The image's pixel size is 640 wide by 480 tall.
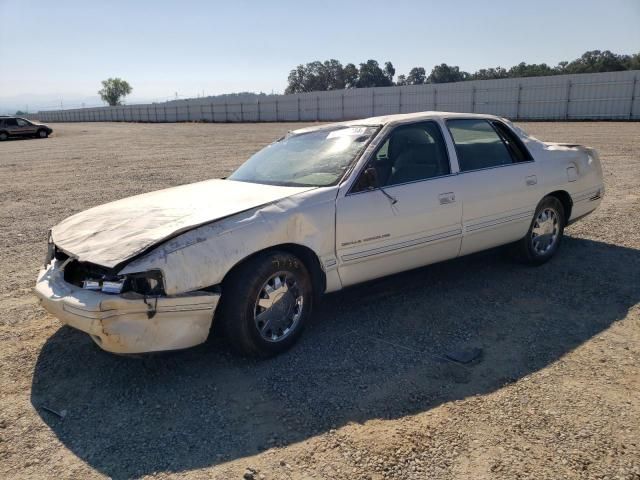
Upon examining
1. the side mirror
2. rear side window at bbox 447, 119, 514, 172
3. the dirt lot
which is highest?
rear side window at bbox 447, 119, 514, 172

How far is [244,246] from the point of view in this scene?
348 centimetres

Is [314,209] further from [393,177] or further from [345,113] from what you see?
[345,113]

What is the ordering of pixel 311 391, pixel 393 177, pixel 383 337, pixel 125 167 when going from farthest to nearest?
pixel 125 167, pixel 393 177, pixel 383 337, pixel 311 391

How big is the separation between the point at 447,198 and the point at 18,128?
35.2 meters

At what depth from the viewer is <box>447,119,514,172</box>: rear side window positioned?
192 inches

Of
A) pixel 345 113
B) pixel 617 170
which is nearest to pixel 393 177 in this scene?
pixel 617 170

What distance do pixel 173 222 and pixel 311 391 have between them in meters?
1.41

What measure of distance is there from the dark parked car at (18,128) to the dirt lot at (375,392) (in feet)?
106

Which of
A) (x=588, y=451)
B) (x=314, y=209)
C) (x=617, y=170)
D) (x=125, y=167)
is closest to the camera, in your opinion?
(x=588, y=451)

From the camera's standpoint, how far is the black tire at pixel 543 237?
541 cm

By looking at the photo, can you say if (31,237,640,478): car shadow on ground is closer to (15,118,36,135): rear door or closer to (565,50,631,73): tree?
(15,118,36,135): rear door

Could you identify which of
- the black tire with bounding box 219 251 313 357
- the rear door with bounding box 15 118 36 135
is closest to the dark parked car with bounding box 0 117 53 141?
the rear door with bounding box 15 118 36 135

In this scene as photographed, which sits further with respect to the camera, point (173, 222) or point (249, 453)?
point (173, 222)

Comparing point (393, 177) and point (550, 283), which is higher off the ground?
point (393, 177)
